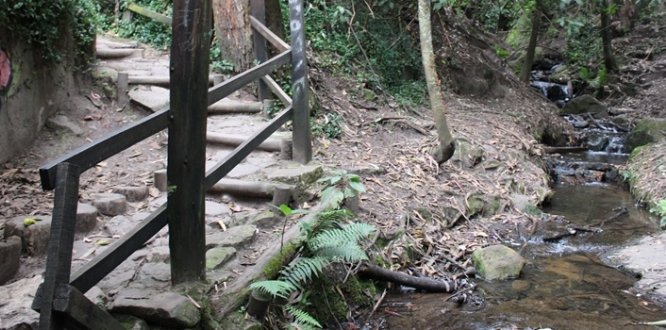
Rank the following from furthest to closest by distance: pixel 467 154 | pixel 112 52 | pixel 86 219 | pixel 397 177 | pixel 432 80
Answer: pixel 467 154 < pixel 112 52 < pixel 432 80 < pixel 397 177 < pixel 86 219

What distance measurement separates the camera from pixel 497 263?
18.7 ft

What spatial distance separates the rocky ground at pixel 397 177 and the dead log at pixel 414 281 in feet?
0.94

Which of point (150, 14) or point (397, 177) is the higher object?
point (150, 14)

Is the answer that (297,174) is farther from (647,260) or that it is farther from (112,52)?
(112,52)

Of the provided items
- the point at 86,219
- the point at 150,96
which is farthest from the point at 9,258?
the point at 150,96

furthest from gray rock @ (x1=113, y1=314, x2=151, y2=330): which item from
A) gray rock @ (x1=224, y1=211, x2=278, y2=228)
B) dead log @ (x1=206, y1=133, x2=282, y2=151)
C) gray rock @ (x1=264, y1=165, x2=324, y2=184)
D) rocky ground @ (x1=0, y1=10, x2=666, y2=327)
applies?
dead log @ (x1=206, y1=133, x2=282, y2=151)

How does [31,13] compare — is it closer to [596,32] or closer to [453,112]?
[453,112]

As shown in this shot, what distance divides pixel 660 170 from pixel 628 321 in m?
5.23

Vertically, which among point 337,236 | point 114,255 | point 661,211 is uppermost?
point 114,255

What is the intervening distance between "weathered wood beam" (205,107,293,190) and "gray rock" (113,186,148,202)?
112cm

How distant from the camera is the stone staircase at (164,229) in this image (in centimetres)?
333

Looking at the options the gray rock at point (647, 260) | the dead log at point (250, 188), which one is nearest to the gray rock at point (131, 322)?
the dead log at point (250, 188)

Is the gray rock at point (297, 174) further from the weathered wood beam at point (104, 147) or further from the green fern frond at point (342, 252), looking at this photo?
the weathered wood beam at point (104, 147)

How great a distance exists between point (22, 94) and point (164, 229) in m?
2.12
